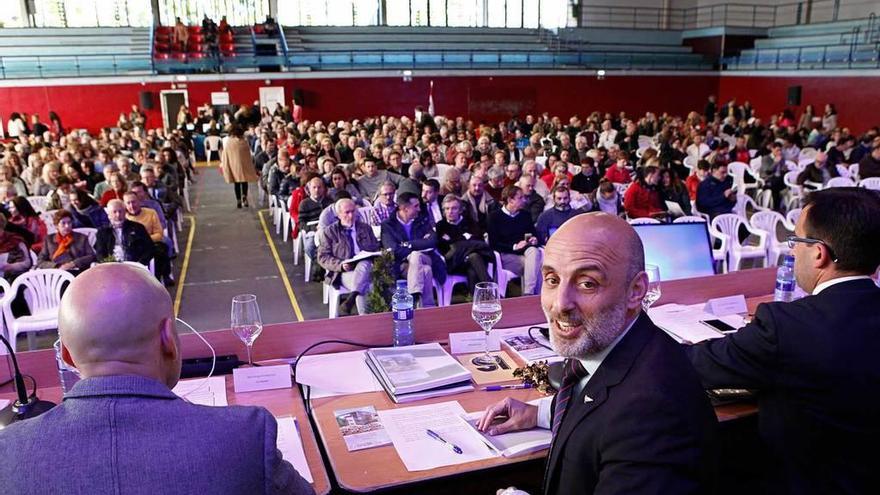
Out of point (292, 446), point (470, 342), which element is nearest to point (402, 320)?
point (470, 342)

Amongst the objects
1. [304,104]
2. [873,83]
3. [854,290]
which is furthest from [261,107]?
[854,290]

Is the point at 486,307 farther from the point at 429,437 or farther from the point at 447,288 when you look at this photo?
the point at 447,288

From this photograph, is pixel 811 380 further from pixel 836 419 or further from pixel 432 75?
pixel 432 75

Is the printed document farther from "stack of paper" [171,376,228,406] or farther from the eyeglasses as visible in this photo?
the eyeglasses

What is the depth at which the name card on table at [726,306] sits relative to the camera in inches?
124

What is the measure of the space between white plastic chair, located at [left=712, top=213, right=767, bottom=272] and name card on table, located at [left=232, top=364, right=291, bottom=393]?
5331mm

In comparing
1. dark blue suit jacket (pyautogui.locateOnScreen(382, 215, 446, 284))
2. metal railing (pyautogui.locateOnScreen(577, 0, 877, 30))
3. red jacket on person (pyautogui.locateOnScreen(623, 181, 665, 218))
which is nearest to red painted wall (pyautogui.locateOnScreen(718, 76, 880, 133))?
metal railing (pyautogui.locateOnScreen(577, 0, 877, 30))

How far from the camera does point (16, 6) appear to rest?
70.3 ft

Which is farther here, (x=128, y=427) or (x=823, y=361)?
(x=823, y=361)

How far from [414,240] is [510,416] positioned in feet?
12.0

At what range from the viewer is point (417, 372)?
2.48 meters

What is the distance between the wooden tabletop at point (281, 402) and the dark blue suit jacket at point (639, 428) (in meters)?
0.74

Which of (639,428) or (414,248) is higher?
(639,428)

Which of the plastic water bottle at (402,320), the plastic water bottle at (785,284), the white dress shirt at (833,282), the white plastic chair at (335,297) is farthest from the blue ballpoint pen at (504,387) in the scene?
the white plastic chair at (335,297)
